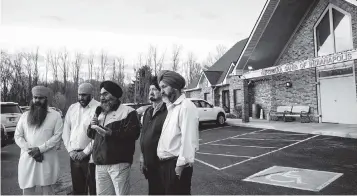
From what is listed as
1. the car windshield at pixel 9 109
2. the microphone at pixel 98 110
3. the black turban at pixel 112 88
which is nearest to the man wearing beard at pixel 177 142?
the black turban at pixel 112 88

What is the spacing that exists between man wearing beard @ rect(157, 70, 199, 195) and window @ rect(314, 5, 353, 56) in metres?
12.3

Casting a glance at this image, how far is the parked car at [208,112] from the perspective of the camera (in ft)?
48.1

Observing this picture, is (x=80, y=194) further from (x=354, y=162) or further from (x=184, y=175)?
(x=354, y=162)

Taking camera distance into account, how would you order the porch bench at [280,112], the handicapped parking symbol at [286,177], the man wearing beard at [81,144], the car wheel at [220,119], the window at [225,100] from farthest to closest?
the window at [225,100] < the car wheel at [220,119] < the porch bench at [280,112] < the handicapped parking symbol at [286,177] < the man wearing beard at [81,144]

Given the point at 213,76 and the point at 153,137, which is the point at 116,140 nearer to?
the point at 153,137

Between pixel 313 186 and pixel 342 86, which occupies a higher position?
Answer: pixel 342 86

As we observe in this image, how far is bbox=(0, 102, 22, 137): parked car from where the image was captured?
10.2m

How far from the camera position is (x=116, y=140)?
3.08 meters

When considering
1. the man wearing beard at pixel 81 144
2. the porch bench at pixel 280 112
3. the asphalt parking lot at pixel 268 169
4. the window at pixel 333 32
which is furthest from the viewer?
the porch bench at pixel 280 112

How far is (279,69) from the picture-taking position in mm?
13016

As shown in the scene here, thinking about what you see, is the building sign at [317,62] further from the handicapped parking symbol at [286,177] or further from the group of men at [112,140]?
the group of men at [112,140]

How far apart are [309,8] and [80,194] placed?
1503cm

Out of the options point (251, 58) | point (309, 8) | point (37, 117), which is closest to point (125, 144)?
point (37, 117)

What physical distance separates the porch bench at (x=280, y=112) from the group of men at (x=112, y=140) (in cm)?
1350
